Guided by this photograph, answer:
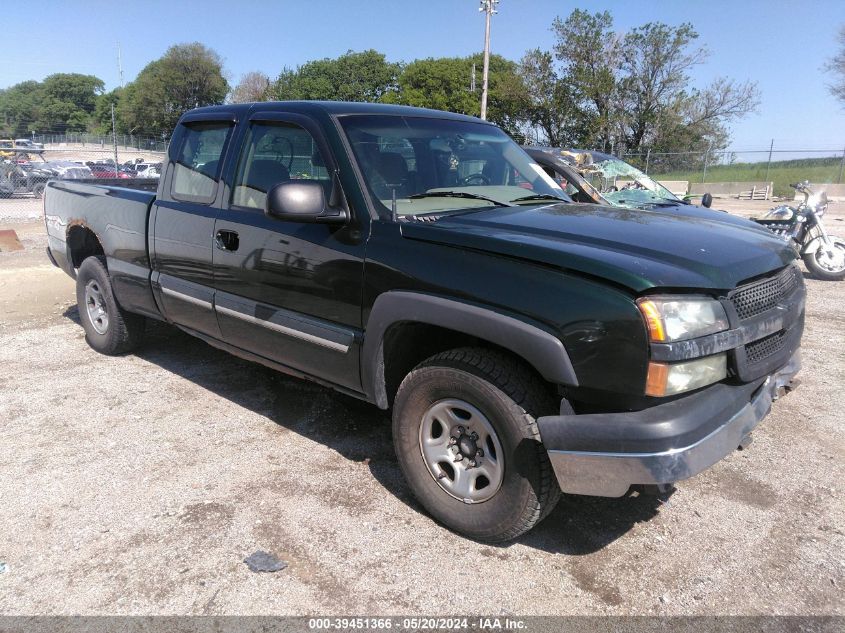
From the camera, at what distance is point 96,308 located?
5324 millimetres

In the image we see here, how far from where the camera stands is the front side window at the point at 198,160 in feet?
12.8

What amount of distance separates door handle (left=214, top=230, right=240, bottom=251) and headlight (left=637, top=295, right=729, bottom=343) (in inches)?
92.5

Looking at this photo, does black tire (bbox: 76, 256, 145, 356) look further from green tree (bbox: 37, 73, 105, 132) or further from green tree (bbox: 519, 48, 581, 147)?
green tree (bbox: 37, 73, 105, 132)

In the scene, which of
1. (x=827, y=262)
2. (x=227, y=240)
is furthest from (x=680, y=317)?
(x=827, y=262)

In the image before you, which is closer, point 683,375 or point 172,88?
point 683,375

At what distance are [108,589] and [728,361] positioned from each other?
2628 mm

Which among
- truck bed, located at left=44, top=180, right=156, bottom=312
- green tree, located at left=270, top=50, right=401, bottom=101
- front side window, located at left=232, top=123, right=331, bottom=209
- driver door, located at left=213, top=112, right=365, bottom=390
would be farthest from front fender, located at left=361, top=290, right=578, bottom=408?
green tree, located at left=270, top=50, right=401, bottom=101

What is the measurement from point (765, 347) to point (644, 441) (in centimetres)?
85

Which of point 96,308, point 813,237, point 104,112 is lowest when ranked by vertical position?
point 96,308

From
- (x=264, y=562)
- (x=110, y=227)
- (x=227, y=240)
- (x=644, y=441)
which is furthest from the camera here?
(x=110, y=227)

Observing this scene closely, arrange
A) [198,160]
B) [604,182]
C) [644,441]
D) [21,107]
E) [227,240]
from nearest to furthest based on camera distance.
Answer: [644,441] → [227,240] → [198,160] → [604,182] → [21,107]

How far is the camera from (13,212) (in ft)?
52.7

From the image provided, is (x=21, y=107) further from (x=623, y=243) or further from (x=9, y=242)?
(x=623, y=243)

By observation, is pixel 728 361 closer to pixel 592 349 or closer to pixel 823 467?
pixel 592 349
